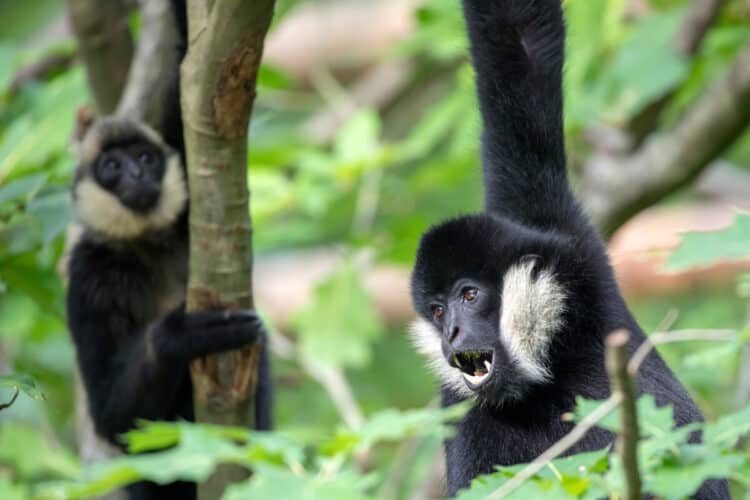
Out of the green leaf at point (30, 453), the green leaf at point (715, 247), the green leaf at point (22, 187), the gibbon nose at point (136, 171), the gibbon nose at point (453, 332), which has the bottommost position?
the green leaf at point (30, 453)

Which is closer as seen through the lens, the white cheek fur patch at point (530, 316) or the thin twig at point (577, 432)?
the thin twig at point (577, 432)

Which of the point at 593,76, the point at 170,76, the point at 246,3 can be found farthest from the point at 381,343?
the point at 246,3

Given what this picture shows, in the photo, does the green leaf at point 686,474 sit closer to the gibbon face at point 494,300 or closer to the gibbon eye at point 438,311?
the gibbon face at point 494,300

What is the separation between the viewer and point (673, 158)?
612 centimetres

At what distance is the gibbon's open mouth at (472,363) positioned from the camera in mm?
3971

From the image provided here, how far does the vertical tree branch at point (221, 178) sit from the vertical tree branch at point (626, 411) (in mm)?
1960

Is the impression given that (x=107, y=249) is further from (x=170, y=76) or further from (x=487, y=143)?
(x=487, y=143)

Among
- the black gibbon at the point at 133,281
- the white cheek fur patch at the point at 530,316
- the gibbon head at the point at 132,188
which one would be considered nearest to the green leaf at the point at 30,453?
the black gibbon at the point at 133,281

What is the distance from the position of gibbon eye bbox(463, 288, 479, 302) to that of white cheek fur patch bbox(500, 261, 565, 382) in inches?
4.8

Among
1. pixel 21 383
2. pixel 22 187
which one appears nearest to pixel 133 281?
pixel 22 187

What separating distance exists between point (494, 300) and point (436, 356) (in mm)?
471

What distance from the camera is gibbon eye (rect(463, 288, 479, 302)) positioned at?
13.2ft

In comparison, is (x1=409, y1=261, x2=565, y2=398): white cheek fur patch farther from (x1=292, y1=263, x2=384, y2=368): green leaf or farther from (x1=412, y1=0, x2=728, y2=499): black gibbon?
(x1=292, y1=263, x2=384, y2=368): green leaf

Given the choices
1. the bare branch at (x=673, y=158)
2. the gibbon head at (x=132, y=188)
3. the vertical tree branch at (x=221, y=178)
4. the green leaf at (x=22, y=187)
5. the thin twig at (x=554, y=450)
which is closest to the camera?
the thin twig at (x=554, y=450)
